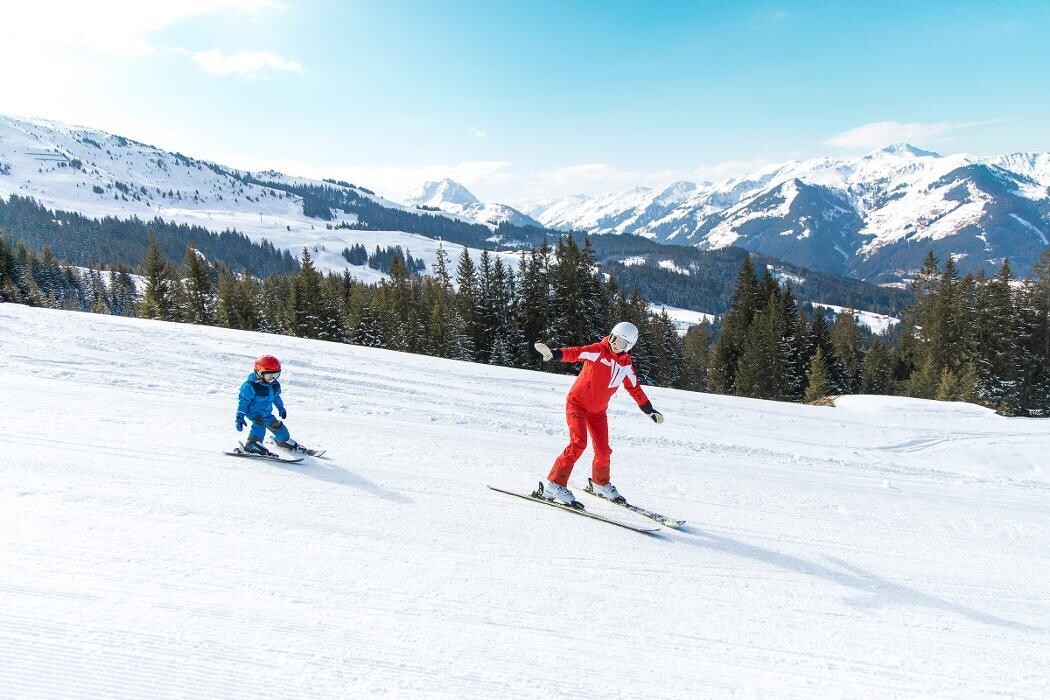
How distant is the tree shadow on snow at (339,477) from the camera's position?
5.89m

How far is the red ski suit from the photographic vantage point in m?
6.15

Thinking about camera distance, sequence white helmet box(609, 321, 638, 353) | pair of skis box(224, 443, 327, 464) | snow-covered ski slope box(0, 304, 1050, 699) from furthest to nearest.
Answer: pair of skis box(224, 443, 327, 464), white helmet box(609, 321, 638, 353), snow-covered ski slope box(0, 304, 1050, 699)

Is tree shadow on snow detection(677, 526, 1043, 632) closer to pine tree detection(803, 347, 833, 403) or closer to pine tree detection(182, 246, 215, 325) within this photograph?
pine tree detection(803, 347, 833, 403)

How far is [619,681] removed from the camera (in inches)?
134

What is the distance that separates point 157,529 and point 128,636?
1.49 m

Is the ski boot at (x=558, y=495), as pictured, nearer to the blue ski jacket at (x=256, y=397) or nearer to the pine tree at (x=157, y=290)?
the blue ski jacket at (x=256, y=397)

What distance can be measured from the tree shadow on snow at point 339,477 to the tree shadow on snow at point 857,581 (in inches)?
126

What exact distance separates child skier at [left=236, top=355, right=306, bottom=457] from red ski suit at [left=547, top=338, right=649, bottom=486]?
3618mm

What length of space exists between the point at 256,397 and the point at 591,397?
4373 millimetres

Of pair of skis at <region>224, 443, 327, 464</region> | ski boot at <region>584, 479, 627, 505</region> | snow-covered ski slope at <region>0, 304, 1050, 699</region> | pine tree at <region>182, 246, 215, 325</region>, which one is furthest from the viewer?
pine tree at <region>182, 246, 215, 325</region>

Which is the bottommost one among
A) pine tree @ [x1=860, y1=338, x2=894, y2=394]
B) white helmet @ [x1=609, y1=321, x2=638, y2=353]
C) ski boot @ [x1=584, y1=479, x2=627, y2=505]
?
ski boot @ [x1=584, y1=479, x2=627, y2=505]

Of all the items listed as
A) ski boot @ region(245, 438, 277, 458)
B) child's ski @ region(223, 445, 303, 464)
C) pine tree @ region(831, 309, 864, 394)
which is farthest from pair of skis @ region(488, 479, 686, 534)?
pine tree @ region(831, 309, 864, 394)

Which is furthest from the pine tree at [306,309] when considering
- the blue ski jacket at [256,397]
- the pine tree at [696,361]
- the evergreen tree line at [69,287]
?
the blue ski jacket at [256,397]

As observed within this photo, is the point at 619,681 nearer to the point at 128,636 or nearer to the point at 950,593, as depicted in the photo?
the point at 128,636
